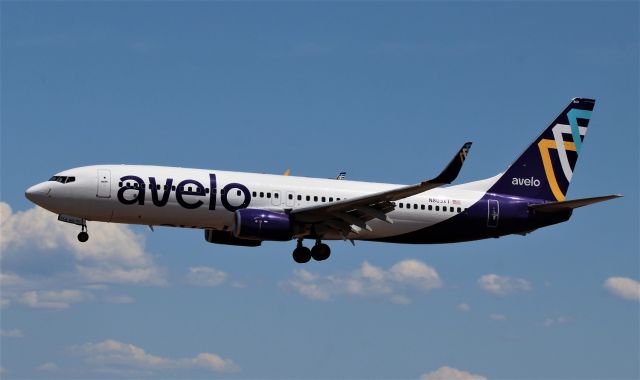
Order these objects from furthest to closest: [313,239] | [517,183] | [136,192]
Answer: [517,183]
[313,239]
[136,192]

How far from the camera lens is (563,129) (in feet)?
227

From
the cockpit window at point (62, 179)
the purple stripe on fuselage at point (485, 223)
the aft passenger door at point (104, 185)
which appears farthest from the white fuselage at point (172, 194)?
the purple stripe on fuselage at point (485, 223)

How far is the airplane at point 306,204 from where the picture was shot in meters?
58.3

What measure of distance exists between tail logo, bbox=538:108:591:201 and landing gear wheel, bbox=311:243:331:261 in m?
13.9

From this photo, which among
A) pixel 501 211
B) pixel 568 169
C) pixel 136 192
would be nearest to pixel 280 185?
pixel 136 192

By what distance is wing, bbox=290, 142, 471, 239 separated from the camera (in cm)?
5731

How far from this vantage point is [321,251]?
62.2 metres

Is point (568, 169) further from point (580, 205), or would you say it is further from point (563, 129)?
point (580, 205)

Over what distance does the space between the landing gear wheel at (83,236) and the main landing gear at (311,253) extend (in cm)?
1063

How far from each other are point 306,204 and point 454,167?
36.2 feet

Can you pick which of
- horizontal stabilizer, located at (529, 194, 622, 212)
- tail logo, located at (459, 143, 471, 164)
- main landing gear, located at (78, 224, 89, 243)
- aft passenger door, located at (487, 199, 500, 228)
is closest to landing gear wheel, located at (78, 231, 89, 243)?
main landing gear, located at (78, 224, 89, 243)

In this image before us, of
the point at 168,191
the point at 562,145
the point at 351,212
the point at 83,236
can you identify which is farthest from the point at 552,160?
the point at 83,236

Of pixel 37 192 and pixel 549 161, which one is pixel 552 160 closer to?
pixel 549 161

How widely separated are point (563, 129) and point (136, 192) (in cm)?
2559
